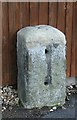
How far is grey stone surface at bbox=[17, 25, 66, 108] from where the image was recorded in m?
4.67

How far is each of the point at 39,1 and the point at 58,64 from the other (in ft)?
3.09

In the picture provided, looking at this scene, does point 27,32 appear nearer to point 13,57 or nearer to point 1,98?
point 13,57

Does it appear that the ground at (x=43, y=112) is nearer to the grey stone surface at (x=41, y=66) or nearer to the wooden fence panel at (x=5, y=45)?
the grey stone surface at (x=41, y=66)

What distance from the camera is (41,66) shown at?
15.5ft

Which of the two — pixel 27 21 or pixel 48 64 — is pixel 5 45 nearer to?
pixel 27 21

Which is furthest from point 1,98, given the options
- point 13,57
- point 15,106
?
point 13,57

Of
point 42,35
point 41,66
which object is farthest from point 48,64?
point 42,35

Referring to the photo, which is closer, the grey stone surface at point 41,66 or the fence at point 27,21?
the grey stone surface at point 41,66

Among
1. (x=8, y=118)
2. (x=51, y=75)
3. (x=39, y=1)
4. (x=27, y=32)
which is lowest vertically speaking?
(x=8, y=118)

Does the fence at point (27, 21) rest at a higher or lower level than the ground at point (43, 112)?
higher

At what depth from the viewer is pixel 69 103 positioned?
5008 millimetres

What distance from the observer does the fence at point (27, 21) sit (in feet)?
16.8

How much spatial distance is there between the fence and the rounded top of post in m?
0.32

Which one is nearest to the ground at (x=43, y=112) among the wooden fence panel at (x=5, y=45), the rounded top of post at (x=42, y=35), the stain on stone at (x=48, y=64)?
the stain on stone at (x=48, y=64)
